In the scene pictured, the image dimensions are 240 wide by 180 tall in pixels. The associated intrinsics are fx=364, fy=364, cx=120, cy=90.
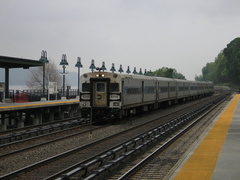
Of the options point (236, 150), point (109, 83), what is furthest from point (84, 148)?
point (109, 83)

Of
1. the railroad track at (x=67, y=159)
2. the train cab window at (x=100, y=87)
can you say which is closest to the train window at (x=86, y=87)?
the train cab window at (x=100, y=87)

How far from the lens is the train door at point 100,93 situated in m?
21.5

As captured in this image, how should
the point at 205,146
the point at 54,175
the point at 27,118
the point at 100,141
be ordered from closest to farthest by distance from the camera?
the point at 54,175
the point at 205,146
the point at 100,141
the point at 27,118

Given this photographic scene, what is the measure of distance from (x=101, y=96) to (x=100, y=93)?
19cm

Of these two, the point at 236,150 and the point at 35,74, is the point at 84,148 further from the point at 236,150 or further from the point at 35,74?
the point at 35,74

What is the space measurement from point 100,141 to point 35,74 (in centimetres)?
6943

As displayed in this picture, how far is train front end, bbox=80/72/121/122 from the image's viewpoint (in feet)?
70.1

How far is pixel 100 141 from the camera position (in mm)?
15172

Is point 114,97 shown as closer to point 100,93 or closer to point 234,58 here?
point 100,93

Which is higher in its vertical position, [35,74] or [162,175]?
[35,74]

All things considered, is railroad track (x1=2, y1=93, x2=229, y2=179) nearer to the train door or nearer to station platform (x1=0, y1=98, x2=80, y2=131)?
the train door

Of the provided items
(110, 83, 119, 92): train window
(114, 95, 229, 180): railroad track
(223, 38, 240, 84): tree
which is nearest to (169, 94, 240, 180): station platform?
(114, 95, 229, 180): railroad track

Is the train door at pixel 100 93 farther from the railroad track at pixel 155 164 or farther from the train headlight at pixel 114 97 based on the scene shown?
the railroad track at pixel 155 164

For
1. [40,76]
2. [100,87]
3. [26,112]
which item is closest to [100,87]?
[100,87]
